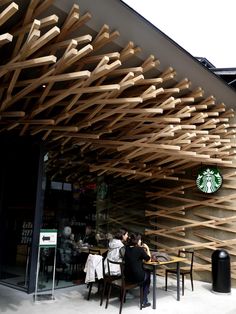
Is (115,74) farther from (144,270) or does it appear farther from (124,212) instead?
(124,212)

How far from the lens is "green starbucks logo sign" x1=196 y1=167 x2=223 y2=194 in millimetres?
7699

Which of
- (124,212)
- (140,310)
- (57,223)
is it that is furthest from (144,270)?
(124,212)

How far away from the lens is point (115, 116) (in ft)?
18.0

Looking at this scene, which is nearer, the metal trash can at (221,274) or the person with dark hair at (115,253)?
the person with dark hair at (115,253)

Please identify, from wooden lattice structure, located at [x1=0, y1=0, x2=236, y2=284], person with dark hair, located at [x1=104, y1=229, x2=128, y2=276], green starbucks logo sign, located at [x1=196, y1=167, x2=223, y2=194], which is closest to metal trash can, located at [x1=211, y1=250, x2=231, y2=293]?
wooden lattice structure, located at [x1=0, y1=0, x2=236, y2=284]

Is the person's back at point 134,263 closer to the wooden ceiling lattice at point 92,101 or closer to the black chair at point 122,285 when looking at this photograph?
the black chair at point 122,285

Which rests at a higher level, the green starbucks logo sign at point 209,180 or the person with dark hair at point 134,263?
the green starbucks logo sign at point 209,180

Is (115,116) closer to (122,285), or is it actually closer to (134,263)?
(134,263)

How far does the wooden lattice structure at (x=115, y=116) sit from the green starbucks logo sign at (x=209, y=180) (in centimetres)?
21

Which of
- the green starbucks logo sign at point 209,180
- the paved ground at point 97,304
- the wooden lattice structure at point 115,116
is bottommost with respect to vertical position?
the paved ground at point 97,304

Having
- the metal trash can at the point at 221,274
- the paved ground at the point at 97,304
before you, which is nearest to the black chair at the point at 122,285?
the paved ground at the point at 97,304

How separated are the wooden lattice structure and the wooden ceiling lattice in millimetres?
17

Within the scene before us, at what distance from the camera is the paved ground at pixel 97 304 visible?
5023mm

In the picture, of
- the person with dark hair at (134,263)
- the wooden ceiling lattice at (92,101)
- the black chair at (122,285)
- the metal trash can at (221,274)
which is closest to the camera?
the wooden ceiling lattice at (92,101)
